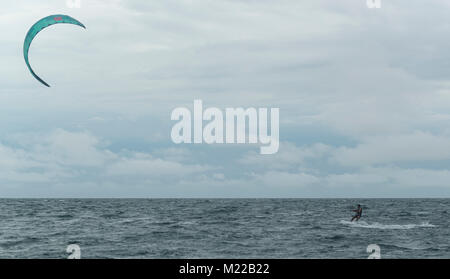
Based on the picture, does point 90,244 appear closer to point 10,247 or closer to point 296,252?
point 10,247

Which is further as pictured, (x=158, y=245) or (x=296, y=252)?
(x=158, y=245)
